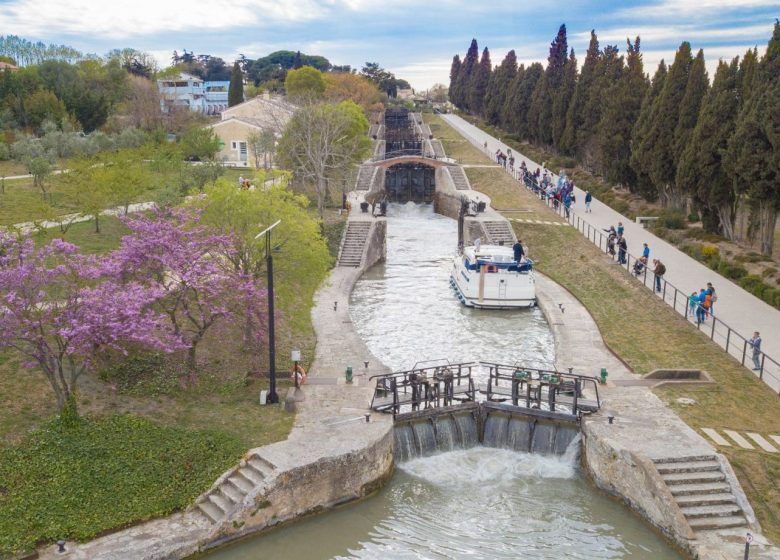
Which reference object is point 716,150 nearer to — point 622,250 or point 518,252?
point 622,250

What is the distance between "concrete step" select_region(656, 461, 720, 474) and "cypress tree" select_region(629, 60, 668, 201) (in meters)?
33.9

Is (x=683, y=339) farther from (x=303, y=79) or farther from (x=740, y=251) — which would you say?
(x=303, y=79)

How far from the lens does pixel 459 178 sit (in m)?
65.9

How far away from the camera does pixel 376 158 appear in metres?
77.6

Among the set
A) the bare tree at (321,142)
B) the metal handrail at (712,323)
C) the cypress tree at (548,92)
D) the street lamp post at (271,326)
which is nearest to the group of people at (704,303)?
the metal handrail at (712,323)

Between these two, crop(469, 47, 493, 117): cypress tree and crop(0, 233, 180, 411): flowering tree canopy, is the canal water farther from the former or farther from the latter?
crop(469, 47, 493, 117): cypress tree

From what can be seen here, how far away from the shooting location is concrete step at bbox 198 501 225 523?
16406 mm

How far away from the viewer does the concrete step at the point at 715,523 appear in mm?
16781

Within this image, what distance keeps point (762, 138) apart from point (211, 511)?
1200 inches

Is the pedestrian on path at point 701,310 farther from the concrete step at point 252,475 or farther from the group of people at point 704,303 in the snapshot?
the concrete step at point 252,475

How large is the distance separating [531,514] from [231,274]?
36.6 feet

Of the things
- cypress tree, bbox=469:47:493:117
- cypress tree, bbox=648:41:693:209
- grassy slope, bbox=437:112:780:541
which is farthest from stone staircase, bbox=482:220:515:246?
cypress tree, bbox=469:47:493:117

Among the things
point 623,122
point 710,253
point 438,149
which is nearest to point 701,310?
point 710,253

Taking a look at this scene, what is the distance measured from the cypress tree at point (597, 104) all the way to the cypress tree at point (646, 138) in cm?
912
